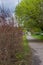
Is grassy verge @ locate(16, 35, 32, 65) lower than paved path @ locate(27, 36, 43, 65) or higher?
higher

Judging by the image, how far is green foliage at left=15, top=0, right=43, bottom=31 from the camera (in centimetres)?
1634

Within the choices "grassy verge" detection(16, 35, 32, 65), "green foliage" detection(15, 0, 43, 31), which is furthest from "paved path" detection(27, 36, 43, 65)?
"green foliage" detection(15, 0, 43, 31)

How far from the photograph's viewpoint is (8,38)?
382 centimetres

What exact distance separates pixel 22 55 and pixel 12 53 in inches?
8.2

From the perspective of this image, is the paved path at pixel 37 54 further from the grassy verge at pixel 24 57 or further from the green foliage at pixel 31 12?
the green foliage at pixel 31 12

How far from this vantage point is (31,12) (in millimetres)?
16953

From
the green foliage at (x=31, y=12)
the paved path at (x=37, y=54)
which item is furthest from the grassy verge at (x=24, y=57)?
the green foliage at (x=31, y=12)

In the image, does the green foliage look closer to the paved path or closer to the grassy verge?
the paved path

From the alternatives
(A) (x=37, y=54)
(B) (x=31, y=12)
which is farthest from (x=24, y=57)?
(B) (x=31, y=12)

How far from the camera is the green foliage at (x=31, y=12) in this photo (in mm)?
16336

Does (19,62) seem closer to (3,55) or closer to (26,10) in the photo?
(3,55)

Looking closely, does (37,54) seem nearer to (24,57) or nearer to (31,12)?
(24,57)

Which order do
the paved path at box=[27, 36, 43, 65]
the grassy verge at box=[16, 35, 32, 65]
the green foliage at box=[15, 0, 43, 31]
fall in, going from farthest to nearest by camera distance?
1. the green foliage at box=[15, 0, 43, 31]
2. the paved path at box=[27, 36, 43, 65]
3. the grassy verge at box=[16, 35, 32, 65]

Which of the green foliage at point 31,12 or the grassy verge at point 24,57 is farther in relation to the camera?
the green foliage at point 31,12
